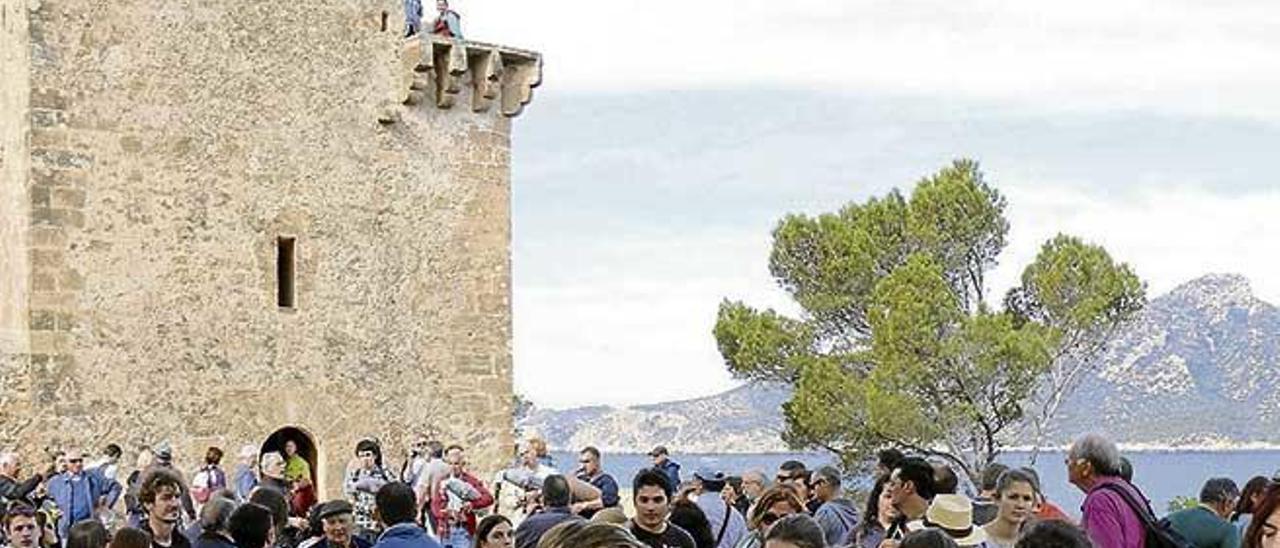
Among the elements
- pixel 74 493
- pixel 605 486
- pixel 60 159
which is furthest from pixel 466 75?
pixel 605 486

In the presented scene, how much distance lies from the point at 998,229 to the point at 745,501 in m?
18.0

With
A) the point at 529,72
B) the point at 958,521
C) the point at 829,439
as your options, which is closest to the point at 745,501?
the point at 958,521

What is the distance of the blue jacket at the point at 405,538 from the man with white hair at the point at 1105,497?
2707mm

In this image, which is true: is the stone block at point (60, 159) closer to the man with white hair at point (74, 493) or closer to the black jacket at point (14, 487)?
the man with white hair at point (74, 493)

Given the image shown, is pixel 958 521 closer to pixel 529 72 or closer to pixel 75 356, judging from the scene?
pixel 75 356

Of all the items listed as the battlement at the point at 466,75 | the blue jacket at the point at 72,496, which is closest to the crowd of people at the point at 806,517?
the blue jacket at the point at 72,496

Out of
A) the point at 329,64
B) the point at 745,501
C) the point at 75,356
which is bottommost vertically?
the point at 745,501

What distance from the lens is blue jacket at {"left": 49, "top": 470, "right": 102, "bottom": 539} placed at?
48.3 ft

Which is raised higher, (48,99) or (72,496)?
(48,99)

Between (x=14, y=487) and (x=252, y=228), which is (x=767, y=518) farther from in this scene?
(x=252, y=228)

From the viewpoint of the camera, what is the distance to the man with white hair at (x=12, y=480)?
1264 centimetres

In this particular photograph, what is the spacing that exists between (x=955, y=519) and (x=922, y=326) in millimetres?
20360

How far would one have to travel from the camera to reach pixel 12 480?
1467cm

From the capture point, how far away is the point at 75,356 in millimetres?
18094
